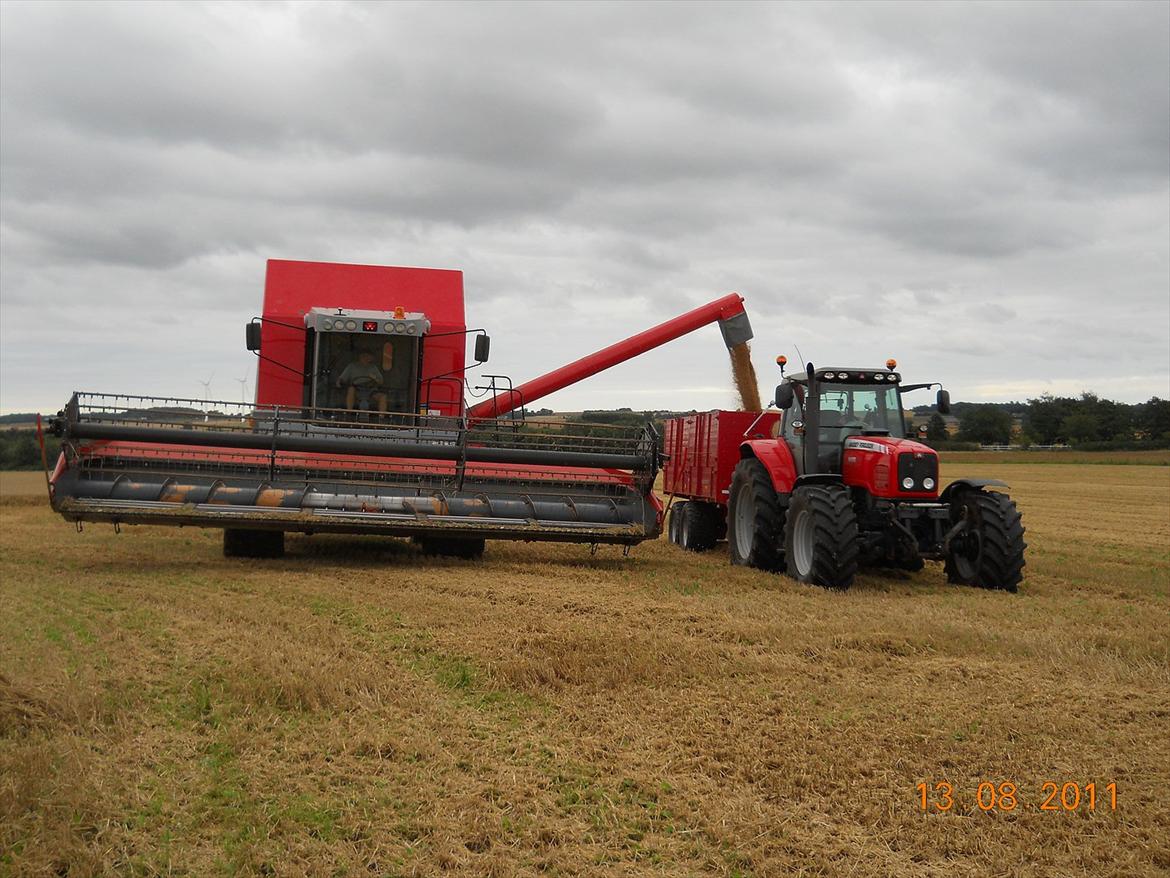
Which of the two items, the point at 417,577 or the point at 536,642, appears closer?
the point at 536,642

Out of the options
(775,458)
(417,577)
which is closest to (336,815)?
(417,577)

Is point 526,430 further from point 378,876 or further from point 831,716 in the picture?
point 378,876

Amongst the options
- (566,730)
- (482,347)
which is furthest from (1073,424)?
(566,730)

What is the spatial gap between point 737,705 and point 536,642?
1.43 m

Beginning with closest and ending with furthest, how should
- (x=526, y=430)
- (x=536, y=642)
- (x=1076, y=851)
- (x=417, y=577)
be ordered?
(x=1076, y=851) < (x=536, y=642) < (x=417, y=577) < (x=526, y=430)

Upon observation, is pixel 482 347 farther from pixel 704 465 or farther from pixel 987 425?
pixel 987 425

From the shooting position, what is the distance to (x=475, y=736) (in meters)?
4.43

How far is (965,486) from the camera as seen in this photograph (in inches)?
366

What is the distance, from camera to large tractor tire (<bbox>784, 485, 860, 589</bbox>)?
340 inches

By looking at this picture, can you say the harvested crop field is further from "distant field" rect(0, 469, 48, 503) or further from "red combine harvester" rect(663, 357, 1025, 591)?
"distant field" rect(0, 469, 48, 503)
